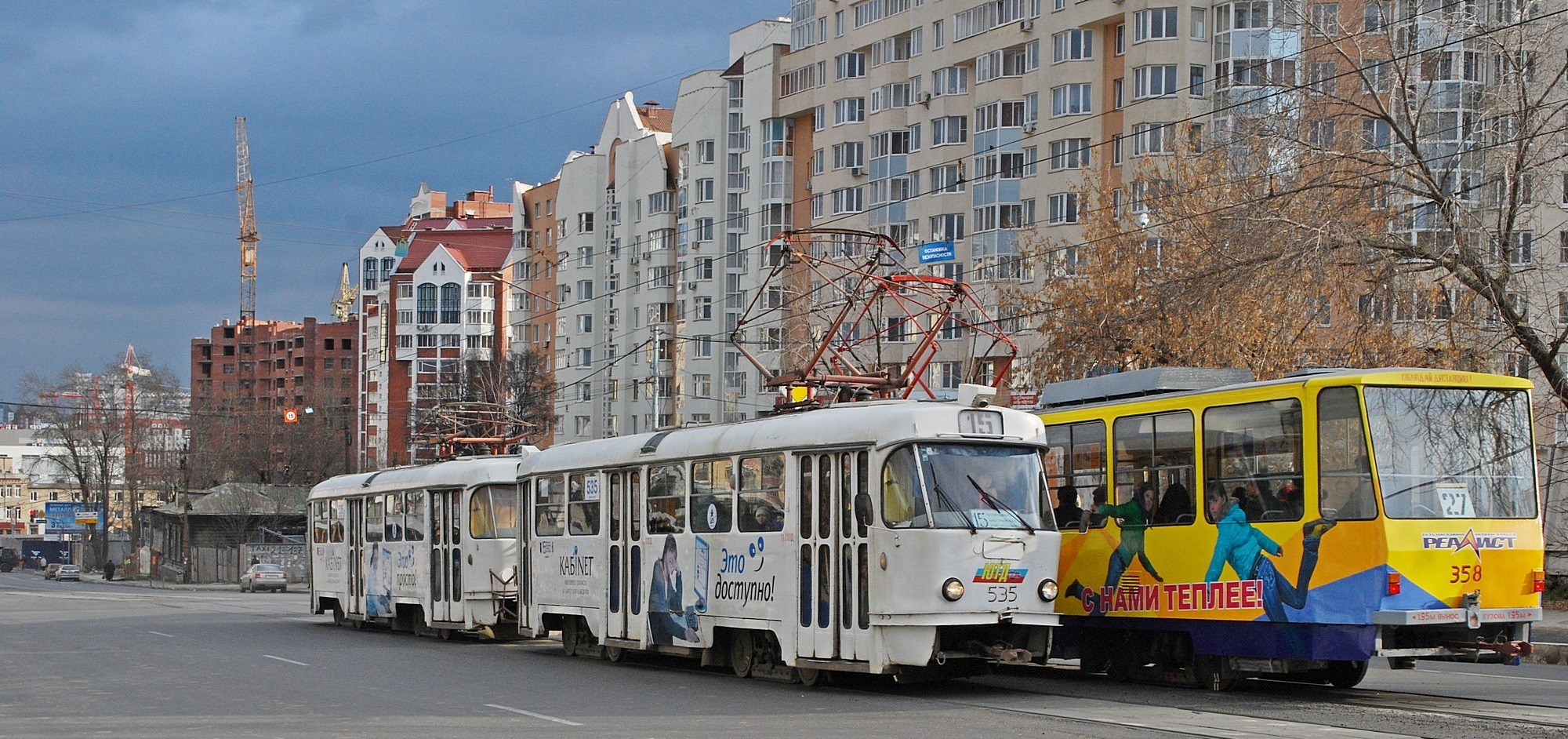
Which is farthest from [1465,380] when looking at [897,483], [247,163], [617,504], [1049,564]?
[247,163]

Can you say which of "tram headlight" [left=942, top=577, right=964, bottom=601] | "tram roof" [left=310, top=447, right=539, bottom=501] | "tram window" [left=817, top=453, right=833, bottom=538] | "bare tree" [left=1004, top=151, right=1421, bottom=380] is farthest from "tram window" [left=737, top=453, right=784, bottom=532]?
"bare tree" [left=1004, top=151, right=1421, bottom=380]

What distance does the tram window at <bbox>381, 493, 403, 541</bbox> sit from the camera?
102 feet

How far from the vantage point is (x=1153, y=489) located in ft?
58.1

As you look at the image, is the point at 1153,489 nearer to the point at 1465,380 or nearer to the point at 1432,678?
the point at 1465,380

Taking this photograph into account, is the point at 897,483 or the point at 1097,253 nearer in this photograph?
the point at 897,483

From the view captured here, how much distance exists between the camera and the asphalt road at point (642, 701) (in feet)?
46.8

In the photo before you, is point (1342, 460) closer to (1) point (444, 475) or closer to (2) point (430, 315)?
(1) point (444, 475)

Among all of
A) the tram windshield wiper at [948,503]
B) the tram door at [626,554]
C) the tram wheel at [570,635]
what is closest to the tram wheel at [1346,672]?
the tram windshield wiper at [948,503]

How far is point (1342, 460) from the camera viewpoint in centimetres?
1568

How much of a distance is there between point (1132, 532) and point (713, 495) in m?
4.63

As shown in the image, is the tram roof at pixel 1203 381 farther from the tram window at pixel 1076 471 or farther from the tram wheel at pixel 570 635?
the tram wheel at pixel 570 635

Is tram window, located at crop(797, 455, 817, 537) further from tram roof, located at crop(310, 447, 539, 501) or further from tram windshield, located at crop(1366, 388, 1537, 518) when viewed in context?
tram roof, located at crop(310, 447, 539, 501)

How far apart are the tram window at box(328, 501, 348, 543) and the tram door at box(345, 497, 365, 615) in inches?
16.5

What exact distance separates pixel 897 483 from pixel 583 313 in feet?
284
